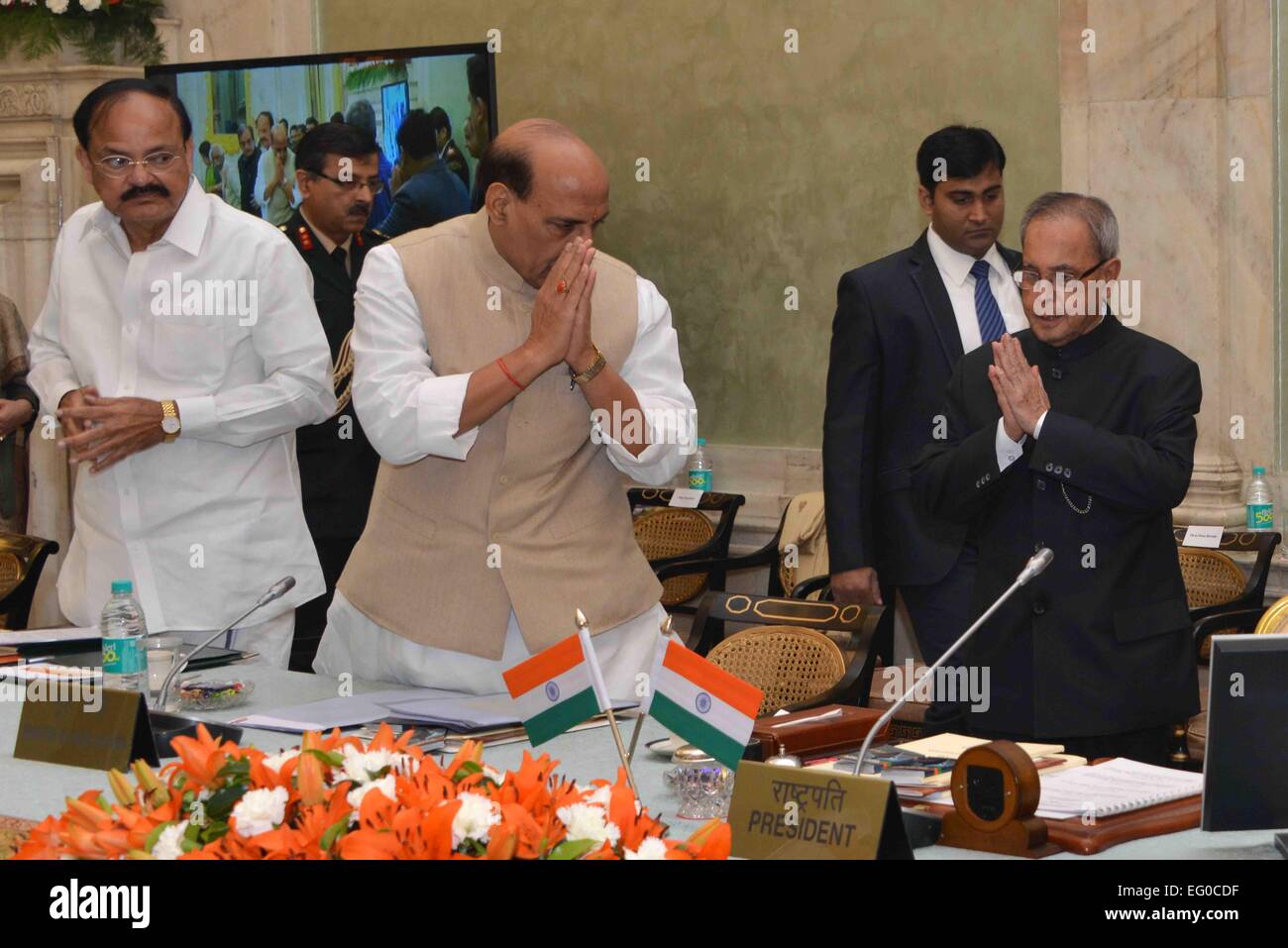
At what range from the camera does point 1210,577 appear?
5094mm

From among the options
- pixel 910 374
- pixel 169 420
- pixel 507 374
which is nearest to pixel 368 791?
pixel 507 374

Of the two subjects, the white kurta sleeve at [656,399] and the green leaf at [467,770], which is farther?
the white kurta sleeve at [656,399]

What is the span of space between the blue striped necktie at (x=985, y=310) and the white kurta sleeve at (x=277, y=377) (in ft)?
5.07

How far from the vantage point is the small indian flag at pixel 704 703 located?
2262 mm

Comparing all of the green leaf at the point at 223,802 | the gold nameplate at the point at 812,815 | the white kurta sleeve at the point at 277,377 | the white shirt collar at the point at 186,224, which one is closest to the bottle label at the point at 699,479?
the white kurta sleeve at the point at 277,377

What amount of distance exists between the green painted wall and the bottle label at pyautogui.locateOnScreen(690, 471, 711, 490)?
0.66 ft

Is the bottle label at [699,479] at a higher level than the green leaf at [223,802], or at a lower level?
lower

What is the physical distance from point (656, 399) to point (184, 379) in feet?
3.29

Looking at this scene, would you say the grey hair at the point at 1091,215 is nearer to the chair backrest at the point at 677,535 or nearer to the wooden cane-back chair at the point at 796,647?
the wooden cane-back chair at the point at 796,647

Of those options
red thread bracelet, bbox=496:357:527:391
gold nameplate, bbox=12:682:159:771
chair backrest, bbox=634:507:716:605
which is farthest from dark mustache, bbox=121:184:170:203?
chair backrest, bbox=634:507:716:605

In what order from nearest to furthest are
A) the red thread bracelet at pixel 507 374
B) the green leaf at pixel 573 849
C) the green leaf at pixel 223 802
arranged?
the green leaf at pixel 573 849 → the green leaf at pixel 223 802 → the red thread bracelet at pixel 507 374

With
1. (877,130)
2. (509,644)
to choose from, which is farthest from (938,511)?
(877,130)

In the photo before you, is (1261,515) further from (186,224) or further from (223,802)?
(223,802)
